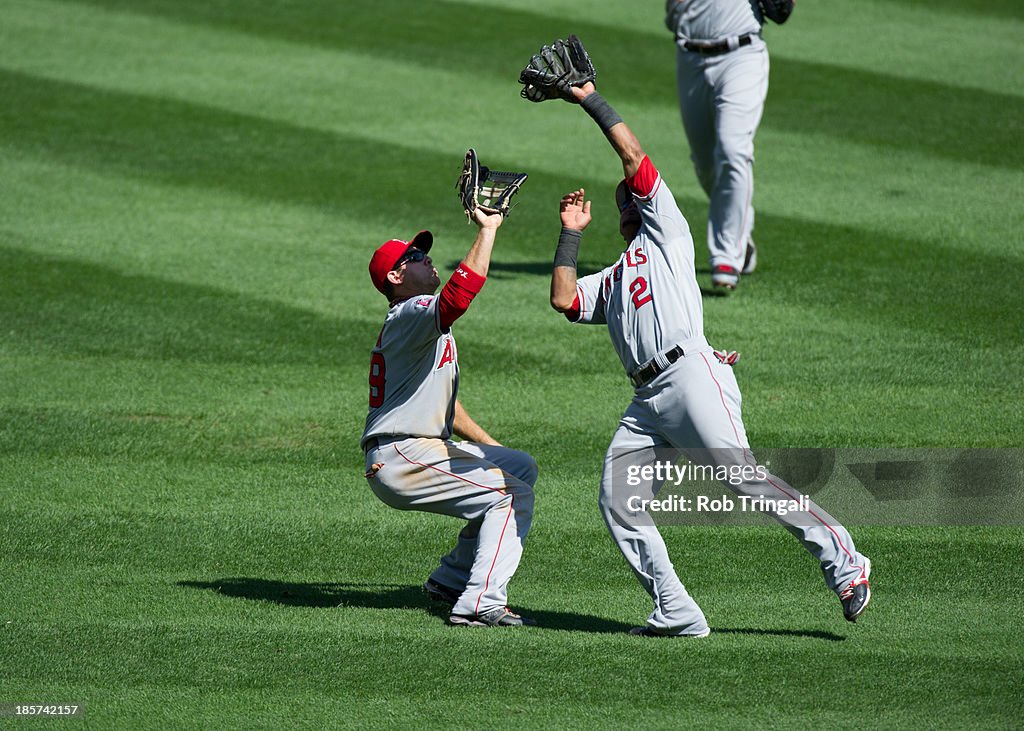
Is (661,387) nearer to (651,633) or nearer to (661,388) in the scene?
(661,388)

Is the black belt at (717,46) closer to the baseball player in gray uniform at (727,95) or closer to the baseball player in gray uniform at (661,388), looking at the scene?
the baseball player in gray uniform at (727,95)

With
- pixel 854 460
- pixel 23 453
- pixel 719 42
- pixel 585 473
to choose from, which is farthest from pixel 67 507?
pixel 719 42

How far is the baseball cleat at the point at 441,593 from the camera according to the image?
18.7 ft

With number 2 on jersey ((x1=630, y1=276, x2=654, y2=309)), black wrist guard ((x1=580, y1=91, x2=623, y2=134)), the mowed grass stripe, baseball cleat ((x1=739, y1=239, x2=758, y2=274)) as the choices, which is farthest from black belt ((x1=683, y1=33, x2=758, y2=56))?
number 2 on jersey ((x1=630, y1=276, x2=654, y2=309))

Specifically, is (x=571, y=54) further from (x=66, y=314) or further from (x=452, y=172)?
(x=452, y=172)

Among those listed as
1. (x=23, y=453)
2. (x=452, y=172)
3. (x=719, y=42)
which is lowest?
(x=23, y=453)

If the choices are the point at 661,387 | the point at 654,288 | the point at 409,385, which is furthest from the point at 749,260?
the point at 409,385

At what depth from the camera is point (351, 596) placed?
18.9 feet

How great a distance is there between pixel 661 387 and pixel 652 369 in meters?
0.08

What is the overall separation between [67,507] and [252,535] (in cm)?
101

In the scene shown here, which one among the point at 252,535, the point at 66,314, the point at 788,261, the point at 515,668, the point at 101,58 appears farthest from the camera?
the point at 101,58

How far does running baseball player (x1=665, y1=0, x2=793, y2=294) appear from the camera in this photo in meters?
9.29

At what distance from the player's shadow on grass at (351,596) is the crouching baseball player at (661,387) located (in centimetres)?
34

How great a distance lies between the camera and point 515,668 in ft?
16.3
